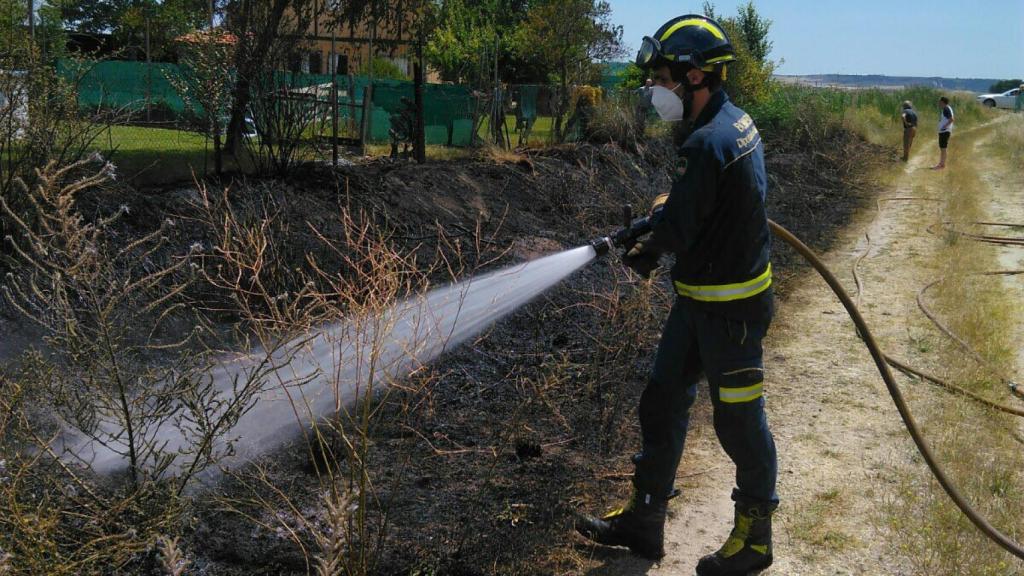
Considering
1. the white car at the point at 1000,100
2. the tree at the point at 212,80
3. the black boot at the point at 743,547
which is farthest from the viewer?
the white car at the point at 1000,100

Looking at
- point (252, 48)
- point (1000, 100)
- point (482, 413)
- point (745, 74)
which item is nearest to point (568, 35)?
point (745, 74)

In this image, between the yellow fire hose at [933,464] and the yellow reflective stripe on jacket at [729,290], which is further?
the yellow fire hose at [933,464]

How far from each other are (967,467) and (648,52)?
2.65m

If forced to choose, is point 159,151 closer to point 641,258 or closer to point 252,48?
point 252,48

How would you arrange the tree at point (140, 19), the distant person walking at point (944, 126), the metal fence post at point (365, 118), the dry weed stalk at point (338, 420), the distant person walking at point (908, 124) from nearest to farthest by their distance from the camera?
the dry weed stalk at point (338, 420), the tree at point (140, 19), the metal fence post at point (365, 118), the distant person walking at point (944, 126), the distant person walking at point (908, 124)

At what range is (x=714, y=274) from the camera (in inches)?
132

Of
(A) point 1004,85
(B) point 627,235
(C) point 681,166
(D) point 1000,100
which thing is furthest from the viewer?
(A) point 1004,85

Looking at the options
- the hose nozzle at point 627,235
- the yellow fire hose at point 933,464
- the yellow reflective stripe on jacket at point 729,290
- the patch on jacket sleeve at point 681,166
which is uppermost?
the patch on jacket sleeve at point 681,166

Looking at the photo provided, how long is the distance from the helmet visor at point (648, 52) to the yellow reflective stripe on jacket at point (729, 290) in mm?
873

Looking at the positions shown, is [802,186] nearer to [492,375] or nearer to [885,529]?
[492,375]

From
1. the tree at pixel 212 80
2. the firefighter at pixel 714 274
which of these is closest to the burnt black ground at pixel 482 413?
the firefighter at pixel 714 274

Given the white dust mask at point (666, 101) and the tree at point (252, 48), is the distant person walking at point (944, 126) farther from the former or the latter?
the white dust mask at point (666, 101)

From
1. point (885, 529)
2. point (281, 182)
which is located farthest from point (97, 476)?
point (281, 182)

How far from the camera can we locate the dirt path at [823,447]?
370 cm
